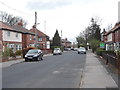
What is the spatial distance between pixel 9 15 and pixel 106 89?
238 feet

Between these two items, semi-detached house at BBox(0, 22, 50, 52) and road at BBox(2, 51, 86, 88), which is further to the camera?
semi-detached house at BBox(0, 22, 50, 52)

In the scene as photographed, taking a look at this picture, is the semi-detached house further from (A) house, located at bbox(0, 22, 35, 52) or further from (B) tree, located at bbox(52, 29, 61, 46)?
(B) tree, located at bbox(52, 29, 61, 46)

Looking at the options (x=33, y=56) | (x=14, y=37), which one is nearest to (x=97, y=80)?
(x=33, y=56)

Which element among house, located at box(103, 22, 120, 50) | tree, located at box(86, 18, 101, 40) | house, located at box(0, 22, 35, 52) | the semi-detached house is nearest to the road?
the semi-detached house

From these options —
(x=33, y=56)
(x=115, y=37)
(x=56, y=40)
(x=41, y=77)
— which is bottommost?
(x=41, y=77)

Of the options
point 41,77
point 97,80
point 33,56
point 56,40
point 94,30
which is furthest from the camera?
point 56,40

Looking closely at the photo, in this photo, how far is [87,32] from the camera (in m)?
92.8

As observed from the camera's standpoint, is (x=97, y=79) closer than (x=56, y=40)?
Yes

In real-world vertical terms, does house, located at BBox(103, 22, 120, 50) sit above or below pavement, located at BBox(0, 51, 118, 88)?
above

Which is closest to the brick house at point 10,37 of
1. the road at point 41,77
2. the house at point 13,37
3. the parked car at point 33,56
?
the house at point 13,37

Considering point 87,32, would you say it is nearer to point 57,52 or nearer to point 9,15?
point 9,15

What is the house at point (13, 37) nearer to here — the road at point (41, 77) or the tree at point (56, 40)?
the road at point (41, 77)

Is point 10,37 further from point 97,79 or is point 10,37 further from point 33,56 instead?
point 97,79

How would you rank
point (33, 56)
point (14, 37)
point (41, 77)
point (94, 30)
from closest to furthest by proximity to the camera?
1. point (41, 77)
2. point (33, 56)
3. point (14, 37)
4. point (94, 30)
